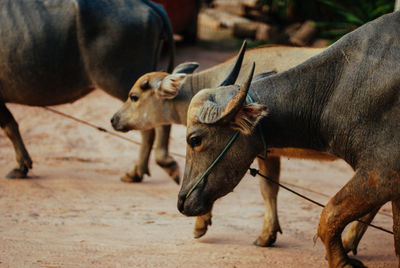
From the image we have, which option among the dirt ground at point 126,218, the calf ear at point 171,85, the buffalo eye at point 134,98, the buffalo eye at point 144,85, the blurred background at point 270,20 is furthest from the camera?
the blurred background at point 270,20

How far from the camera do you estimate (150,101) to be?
19.5 feet

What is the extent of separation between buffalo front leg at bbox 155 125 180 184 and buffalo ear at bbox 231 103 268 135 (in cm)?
333

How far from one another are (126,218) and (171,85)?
1.40 m

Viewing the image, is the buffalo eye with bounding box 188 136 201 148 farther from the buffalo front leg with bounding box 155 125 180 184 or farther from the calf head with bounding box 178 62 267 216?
the buffalo front leg with bounding box 155 125 180 184

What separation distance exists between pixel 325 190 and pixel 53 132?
464cm

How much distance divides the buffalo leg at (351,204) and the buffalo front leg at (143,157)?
373cm

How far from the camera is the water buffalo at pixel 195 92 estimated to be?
5.07 metres

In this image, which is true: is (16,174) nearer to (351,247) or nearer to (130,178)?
(130,178)

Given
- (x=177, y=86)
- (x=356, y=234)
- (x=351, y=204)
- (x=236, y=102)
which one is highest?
(x=236, y=102)

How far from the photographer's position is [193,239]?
513cm

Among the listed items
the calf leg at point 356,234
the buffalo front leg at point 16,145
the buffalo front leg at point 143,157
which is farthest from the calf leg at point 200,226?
the buffalo front leg at point 16,145

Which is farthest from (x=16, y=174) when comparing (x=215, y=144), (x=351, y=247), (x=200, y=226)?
(x=351, y=247)

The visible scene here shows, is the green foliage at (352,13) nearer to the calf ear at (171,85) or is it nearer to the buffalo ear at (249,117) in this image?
the calf ear at (171,85)

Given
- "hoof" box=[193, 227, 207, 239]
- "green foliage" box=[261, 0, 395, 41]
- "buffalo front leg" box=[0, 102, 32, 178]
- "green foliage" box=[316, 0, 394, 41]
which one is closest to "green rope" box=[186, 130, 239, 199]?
"hoof" box=[193, 227, 207, 239]
